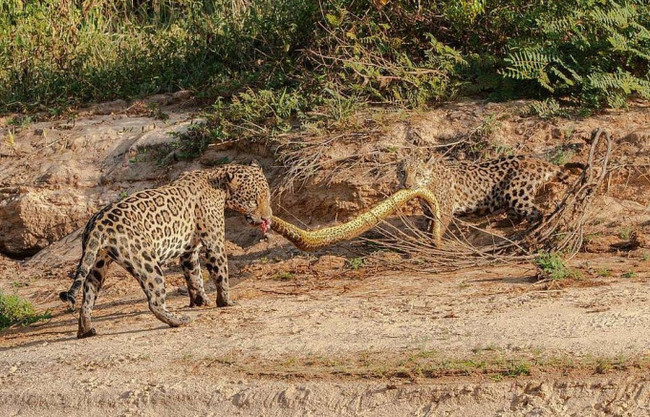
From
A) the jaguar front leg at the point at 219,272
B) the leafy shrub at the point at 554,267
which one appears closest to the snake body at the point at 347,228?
the jaguar front leg at the point at 219,272

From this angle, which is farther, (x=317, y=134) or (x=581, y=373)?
(x=317, y=134)

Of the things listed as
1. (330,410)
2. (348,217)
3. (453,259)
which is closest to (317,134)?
(348,217)

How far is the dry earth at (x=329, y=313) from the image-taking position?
8203 millimetres

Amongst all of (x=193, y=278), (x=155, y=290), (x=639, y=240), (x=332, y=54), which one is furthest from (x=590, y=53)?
(x=155, y=290)

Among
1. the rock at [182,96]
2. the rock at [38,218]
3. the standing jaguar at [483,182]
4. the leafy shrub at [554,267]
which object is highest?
the rock at [182,96]

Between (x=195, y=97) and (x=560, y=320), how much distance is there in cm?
811

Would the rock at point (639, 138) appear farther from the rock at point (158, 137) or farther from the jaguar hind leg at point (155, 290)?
the jaguar hind leg at point (155, 290)

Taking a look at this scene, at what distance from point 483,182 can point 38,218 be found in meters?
5.79

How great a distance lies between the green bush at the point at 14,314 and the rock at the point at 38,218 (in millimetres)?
2860

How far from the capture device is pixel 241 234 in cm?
1372

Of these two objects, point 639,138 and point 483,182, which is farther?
point 483,182

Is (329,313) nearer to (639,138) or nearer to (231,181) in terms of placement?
(231,181)

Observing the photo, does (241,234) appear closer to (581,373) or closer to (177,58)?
(177,58)

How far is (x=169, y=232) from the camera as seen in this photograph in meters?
10.8
